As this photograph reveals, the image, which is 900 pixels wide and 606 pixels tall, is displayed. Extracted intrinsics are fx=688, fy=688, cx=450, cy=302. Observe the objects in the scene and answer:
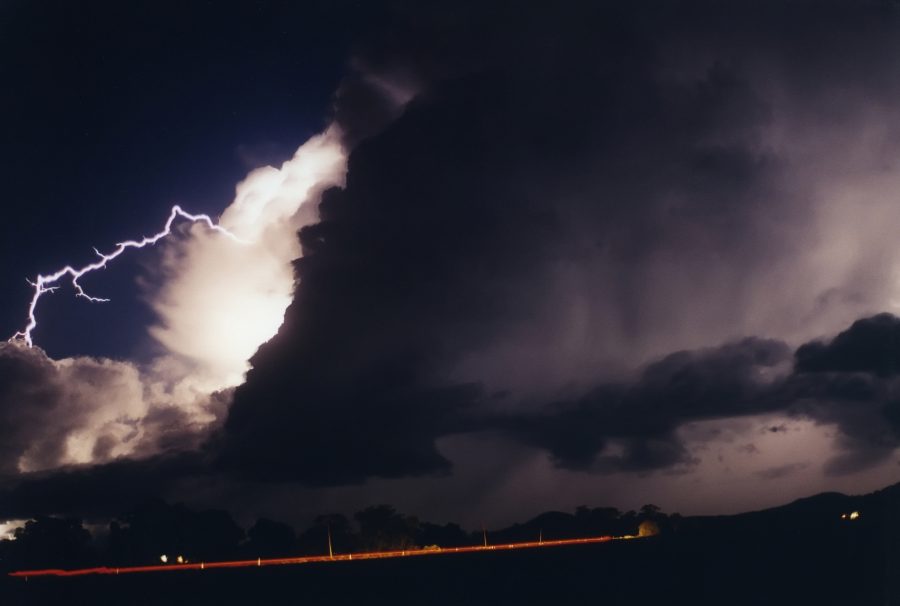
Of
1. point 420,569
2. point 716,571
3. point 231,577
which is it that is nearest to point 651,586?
point 716,571

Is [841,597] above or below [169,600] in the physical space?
below

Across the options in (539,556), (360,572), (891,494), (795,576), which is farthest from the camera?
(891,494)

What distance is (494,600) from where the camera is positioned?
134 feet

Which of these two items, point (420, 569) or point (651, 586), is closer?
point (651, 586)

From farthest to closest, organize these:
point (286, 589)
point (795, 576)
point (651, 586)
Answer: point (286, 589), point (651, 586), point (795, 576)

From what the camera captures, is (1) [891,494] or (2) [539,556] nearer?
(2) [539,556]

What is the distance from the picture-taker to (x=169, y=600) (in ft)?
145

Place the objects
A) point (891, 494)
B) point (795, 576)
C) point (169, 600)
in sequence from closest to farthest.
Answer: point (795, 576)
point (169, 600)
point (891, 494)

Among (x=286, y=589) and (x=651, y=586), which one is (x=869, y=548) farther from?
(x=286, y=589)

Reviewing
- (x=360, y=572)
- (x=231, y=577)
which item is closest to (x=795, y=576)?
(x=360, y=572)

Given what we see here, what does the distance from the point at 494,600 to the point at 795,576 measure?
17134mm

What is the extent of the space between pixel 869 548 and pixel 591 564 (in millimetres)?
18937

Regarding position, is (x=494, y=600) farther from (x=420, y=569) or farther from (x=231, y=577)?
(x=231, y=577)

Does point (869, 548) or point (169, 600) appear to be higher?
point (169, 600)
